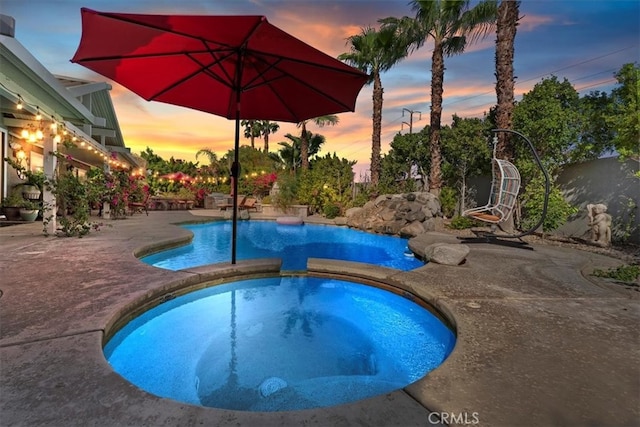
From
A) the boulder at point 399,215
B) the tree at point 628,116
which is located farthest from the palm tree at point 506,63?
the boulder at point 399,215

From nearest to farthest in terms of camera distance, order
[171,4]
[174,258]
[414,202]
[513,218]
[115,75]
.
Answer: [115,75] → [174,258] → [171,4] → [513,218] → [414,202]

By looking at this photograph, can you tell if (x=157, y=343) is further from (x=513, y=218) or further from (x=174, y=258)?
(x=513, y=218)

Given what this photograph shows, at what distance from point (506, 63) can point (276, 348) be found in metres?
9.45

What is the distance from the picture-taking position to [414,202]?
33.8 ft

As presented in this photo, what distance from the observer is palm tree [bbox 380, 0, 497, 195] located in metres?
11.0

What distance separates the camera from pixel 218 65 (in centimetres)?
413

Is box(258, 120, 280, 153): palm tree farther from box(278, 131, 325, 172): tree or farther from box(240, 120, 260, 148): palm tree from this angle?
box(278, 131, 325, 172): tree

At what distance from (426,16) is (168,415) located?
552 inches

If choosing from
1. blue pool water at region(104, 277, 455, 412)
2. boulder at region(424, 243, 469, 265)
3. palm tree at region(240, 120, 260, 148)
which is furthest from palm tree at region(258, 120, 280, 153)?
blue pool water at region(104, 277, 455, 412)

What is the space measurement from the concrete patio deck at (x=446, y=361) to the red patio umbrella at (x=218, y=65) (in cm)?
219

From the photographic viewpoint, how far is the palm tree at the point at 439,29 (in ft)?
36.0

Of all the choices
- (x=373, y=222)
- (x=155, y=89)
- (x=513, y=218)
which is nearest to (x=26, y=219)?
(x=155, y=89)

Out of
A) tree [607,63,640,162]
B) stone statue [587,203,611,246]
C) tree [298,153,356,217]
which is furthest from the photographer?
tree [298,153,356,217]

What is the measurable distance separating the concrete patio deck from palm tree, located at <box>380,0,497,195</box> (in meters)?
8.90
